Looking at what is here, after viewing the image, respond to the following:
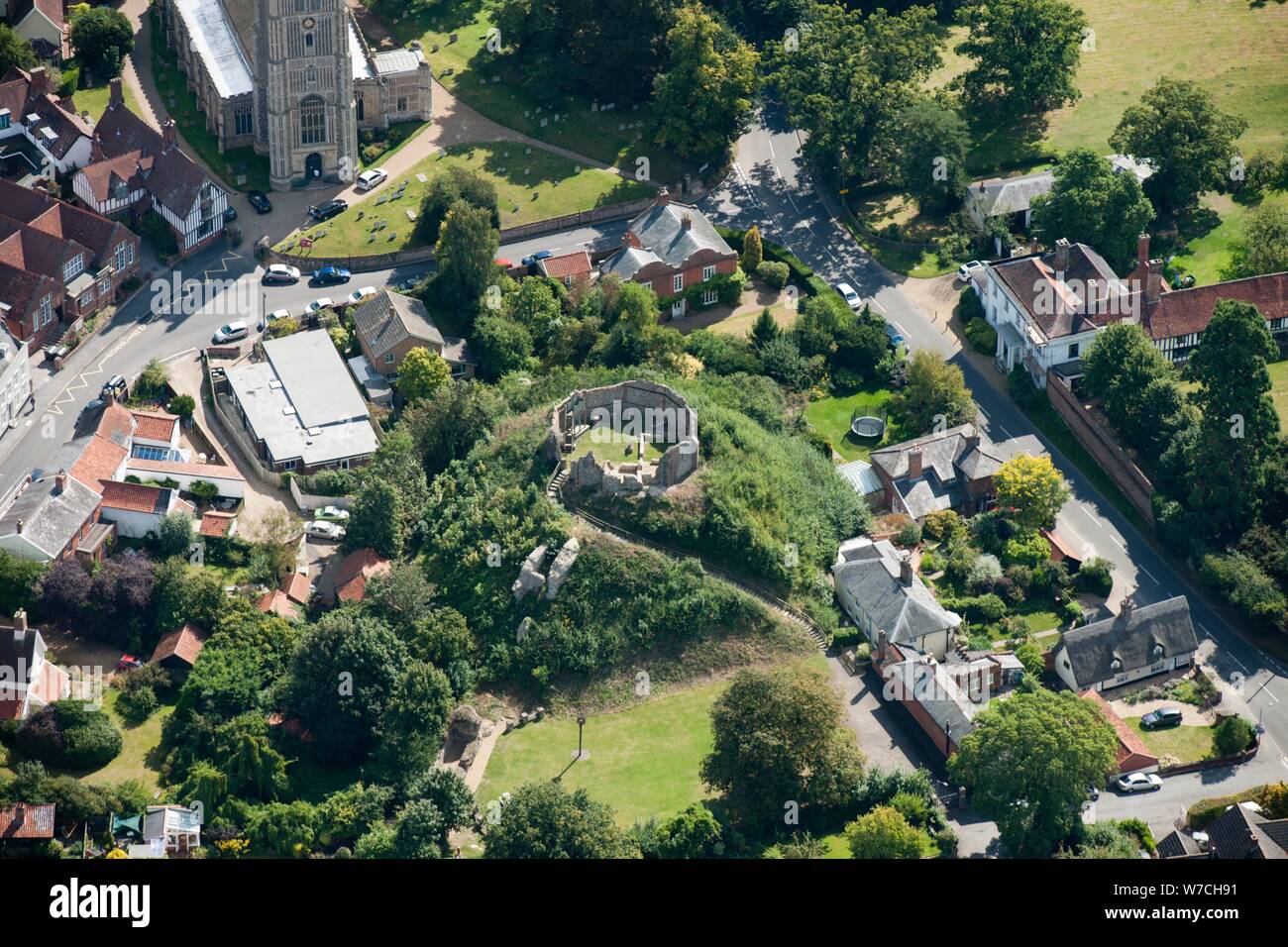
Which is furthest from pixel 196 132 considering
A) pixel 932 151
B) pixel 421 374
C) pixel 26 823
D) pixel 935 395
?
pixel 26 823

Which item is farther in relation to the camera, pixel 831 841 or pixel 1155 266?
pixel 1155 266

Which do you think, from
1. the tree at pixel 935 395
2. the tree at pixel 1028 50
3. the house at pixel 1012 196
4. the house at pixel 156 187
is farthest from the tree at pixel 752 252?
the house at pixel 156 187

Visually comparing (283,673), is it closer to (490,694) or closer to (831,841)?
(490,694)

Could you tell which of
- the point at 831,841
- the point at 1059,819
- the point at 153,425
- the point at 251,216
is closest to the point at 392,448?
the point at 153,425

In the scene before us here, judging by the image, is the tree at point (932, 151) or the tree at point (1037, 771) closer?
the tree at point (1037, 771)

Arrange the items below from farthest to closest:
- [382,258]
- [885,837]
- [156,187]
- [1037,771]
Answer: [156,187] < [382,258] < [1037,771] < [885,837]

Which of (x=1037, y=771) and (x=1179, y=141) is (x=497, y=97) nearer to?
(x=1179, y=141)

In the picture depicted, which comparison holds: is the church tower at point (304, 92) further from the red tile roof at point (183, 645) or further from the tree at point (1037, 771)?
the tree at point (1037, 771)
